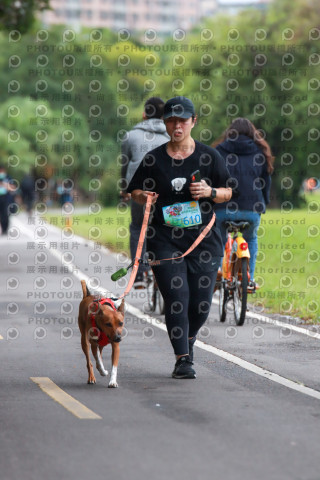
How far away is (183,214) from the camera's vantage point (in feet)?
27.7

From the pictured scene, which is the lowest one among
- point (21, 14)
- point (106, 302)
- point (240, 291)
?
point (240, 291)

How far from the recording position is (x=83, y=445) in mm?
6145

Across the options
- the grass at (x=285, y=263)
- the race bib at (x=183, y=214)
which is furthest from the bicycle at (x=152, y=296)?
the race bib at (x=183, y=214)

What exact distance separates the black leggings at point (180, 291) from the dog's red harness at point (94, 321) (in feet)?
2.17

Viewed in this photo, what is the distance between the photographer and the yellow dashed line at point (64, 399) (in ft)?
23.2

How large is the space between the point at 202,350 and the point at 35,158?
6732 centimetres

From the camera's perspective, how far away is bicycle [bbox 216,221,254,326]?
38.6 feet

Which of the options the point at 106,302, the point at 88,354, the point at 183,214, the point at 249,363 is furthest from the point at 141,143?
the point at 106,302

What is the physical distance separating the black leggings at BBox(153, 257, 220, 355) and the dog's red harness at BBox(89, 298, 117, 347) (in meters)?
0.66

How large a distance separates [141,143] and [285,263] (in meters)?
7.59

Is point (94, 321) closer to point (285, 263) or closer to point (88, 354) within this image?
point (88, 354)

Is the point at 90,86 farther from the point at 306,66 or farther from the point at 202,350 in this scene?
the point at 202,350

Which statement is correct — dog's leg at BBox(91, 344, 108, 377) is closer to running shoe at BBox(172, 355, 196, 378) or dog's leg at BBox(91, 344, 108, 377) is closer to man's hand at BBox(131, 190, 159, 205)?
running shoe at BBox(172, 355, 196, 378)

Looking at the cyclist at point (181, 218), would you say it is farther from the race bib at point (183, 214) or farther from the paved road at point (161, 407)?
the paved road at point (161, 407)
